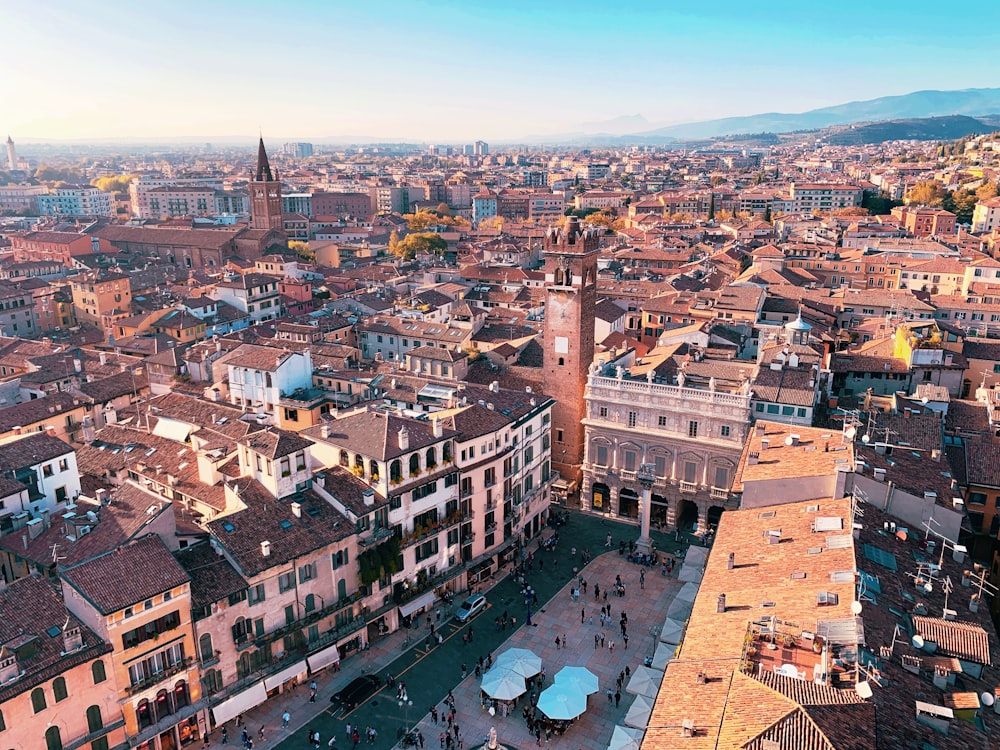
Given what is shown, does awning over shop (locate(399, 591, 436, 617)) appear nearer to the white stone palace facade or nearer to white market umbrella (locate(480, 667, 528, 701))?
white market umbrella (locate(480, 667, 528, 701))

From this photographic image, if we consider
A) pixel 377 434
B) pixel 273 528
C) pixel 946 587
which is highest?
pixel 377 434

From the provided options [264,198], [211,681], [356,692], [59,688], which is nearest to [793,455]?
[356,692]

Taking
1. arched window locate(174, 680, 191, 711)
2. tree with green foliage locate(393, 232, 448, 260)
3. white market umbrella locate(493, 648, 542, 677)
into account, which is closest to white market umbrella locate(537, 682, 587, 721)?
white market umbrella locate(493, 648, 542, 677)

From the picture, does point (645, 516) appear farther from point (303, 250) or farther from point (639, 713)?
point (303, 250)

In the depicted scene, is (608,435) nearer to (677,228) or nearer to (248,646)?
(248,646)

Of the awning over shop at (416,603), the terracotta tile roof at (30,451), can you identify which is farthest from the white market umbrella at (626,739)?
the terracotta tile roof at (30,451)

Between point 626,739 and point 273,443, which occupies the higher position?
point 273,443
